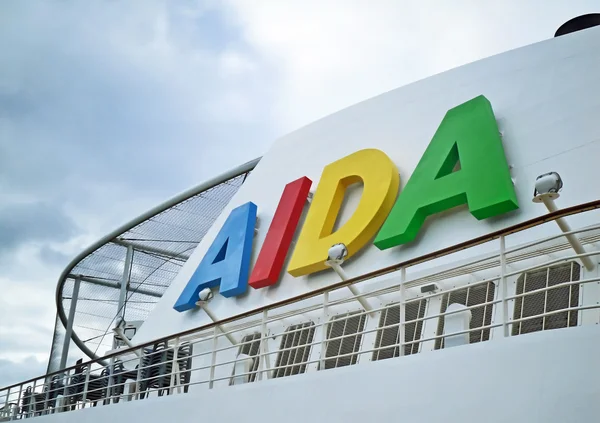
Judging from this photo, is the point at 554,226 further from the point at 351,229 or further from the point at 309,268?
the point at 309,268

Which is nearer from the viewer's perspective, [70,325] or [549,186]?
[549,186]

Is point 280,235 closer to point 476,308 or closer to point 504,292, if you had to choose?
point 476,308

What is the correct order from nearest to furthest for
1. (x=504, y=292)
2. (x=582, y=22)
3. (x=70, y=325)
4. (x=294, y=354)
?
(x=504, y=292) → (x=294, y=354) → (x=582, y=22) → (x=70, y=325)

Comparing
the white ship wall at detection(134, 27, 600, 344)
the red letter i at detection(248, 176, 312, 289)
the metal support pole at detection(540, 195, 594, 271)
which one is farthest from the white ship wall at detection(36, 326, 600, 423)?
the red letter i at detection(248, 176, 312, 289)

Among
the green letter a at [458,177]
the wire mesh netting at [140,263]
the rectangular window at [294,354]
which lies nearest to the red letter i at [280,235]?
the rectangular window at [294,354]

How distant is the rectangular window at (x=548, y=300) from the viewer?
7402mm

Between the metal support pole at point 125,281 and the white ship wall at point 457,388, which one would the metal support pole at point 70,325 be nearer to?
→ the metal support pole at point 125,281

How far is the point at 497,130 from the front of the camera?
988cm

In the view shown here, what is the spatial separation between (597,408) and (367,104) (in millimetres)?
9023

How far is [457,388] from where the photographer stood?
5555 mm

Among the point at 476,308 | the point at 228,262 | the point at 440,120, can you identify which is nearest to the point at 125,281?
the point at 228,262

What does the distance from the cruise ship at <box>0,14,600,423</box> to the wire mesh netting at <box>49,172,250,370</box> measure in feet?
20.3

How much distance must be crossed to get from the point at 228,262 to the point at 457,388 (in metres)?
7.83

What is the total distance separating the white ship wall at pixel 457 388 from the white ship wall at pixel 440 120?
0.21 metres
